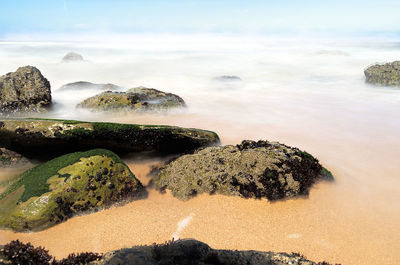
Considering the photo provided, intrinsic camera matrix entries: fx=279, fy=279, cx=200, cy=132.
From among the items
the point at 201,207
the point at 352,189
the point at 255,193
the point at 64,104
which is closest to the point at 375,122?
the point at 352,189

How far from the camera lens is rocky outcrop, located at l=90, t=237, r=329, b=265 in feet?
10.7

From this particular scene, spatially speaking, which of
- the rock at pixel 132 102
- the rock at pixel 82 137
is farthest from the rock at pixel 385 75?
the rock at pixel 82 137

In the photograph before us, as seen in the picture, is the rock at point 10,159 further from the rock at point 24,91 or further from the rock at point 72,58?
the rock at point 72,58

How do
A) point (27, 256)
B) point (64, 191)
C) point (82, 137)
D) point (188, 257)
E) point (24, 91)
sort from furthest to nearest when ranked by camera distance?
point (24, 91) < point (82, 137) < point (64, 191) < point (27, 256) < point (188, 257)

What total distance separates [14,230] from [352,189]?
7.33m

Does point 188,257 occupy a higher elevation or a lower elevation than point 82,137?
lower

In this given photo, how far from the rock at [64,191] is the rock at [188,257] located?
2.54 meters

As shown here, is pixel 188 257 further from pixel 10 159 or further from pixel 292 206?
pixel 10 159

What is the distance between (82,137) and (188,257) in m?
5.11

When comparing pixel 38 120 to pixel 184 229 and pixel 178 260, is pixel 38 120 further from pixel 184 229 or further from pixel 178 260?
pixel 178 260

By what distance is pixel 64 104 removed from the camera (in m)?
15.5

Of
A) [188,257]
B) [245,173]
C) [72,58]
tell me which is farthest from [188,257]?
[72,58]

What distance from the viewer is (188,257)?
3.32 m

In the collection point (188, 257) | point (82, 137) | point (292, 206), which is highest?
point (82, 137)
